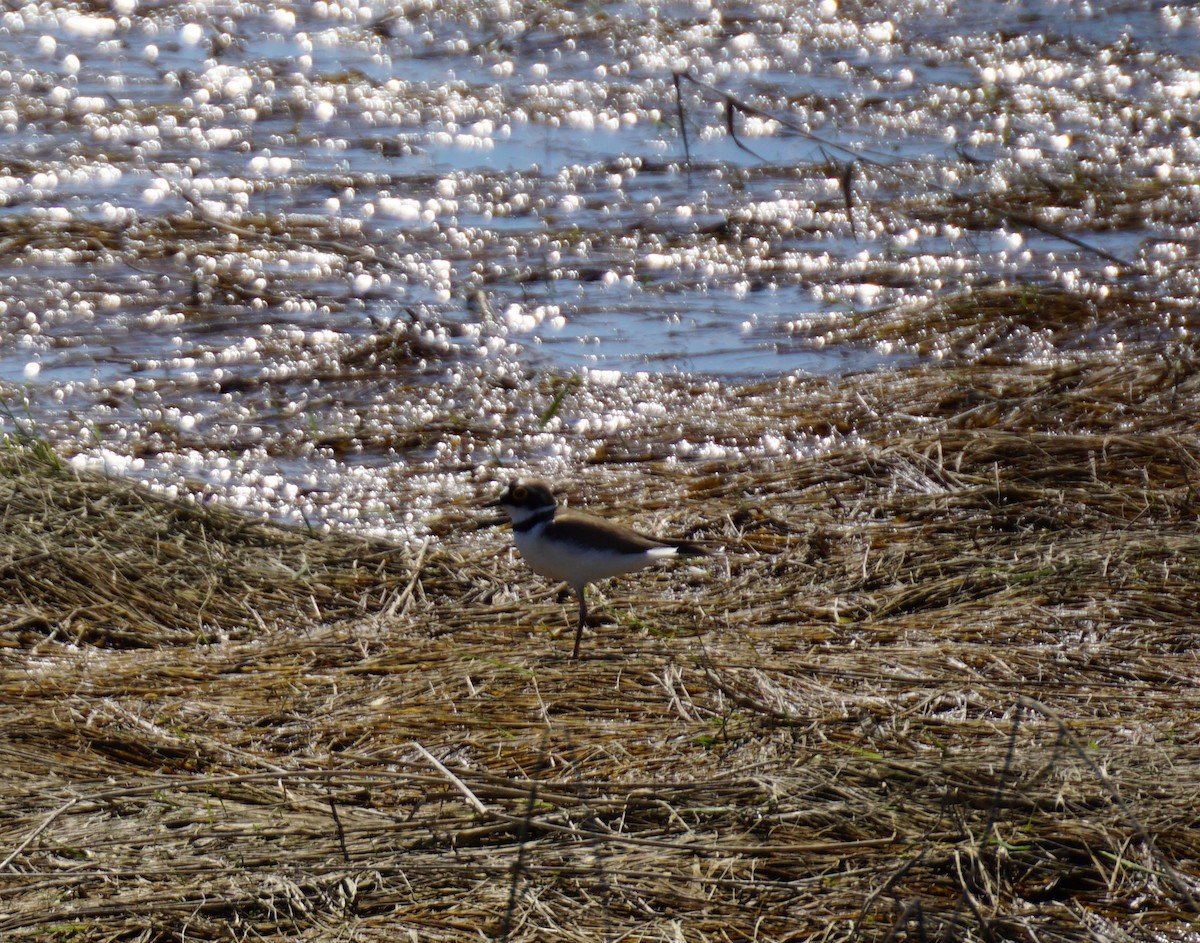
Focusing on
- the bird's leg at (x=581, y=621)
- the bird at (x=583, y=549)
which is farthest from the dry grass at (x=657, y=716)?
the bird at (x=583, y=549)

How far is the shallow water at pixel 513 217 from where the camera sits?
844cm

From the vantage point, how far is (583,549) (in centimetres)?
522

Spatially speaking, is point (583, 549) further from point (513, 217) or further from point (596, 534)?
point (513, 217)

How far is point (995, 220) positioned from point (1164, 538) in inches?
256

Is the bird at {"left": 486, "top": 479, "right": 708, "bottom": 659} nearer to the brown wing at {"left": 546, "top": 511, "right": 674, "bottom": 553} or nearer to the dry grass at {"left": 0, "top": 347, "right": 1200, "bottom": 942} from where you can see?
the brown wing at {"left": 546, "top": 511, "right": 674, "bottom": 553}

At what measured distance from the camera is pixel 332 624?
5.66 metres

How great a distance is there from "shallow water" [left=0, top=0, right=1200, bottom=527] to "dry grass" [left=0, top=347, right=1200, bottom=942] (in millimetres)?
1309

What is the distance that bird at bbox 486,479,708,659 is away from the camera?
206 inches

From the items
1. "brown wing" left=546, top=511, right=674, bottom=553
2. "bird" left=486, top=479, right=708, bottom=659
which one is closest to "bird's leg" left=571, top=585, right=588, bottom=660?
"bird" left=486, top=479, right=708, bottom=659

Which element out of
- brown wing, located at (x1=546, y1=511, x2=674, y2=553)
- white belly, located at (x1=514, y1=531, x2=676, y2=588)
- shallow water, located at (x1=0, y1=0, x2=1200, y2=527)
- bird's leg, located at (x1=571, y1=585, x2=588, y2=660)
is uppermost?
brown wing, located at (x1=546, y1=511, x2=674, y2=553)

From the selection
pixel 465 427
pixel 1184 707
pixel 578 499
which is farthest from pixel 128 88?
pixel 1184 707

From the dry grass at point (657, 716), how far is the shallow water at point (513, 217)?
4.30ft

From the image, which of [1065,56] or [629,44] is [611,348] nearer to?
[629,44]

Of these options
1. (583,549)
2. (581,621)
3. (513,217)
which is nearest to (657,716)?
(581,621)
